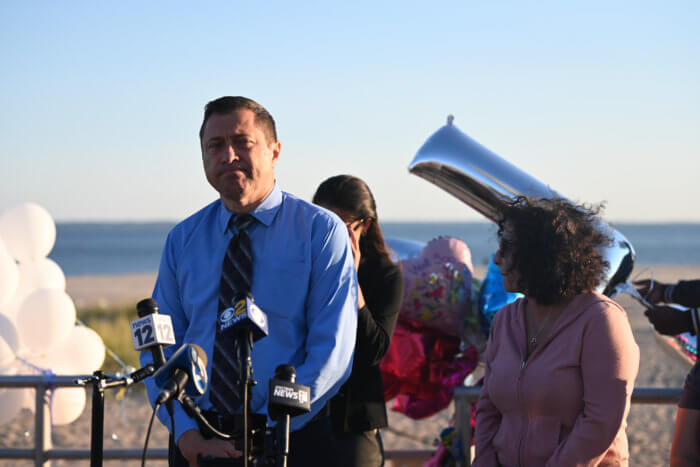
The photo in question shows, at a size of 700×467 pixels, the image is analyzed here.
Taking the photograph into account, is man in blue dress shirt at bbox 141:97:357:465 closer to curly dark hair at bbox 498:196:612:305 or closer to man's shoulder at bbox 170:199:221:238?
man's shoulder at bbox 170:199:221:238

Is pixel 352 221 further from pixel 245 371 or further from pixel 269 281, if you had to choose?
pixel 245 371

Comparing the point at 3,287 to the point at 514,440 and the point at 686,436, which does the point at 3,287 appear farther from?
the point at 686,436

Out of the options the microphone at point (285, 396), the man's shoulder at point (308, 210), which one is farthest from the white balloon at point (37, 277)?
the microphone at point (285, 396)

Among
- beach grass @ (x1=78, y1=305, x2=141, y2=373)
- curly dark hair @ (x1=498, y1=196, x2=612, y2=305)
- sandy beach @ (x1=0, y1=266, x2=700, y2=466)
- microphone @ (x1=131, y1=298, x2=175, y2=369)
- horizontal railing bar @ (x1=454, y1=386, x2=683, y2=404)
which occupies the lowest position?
beach grass @ (x1=78, y1=305, x2=141, y2=373)

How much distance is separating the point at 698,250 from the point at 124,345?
5800 centimetres

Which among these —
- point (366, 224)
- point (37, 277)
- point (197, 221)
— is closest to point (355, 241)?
point (366, 224)

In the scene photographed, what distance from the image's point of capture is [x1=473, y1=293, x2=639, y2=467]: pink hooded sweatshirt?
2.20m

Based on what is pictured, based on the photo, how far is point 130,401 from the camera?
10.0 metres

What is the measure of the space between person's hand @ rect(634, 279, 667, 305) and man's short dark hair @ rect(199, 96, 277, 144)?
6.32 feet

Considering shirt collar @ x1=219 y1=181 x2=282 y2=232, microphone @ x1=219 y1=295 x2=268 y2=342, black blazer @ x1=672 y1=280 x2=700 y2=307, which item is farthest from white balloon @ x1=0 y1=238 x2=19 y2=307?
black blazer @ x1=672 y1=280 x2=700 y2=307

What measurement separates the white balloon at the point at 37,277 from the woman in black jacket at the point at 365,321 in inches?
102

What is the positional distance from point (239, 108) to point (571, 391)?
4.15ft

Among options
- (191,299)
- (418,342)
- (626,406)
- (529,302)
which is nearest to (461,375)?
(418,342)

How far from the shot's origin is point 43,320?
4301mm
